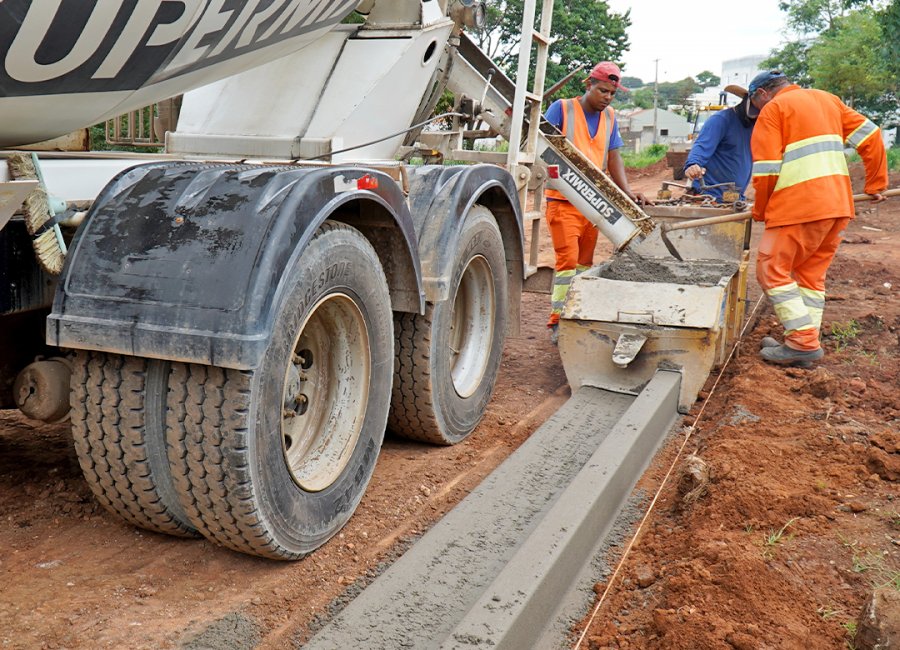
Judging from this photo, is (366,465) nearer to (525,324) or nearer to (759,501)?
(759,501)

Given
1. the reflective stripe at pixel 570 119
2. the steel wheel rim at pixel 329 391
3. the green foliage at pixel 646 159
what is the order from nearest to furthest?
the steel wheel rim at pixel 329 391, the reflective stripe at pixel 570 119, the green foliage at pixel 646 159

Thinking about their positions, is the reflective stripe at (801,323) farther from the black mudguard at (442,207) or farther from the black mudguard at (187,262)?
the black mudguard at (187,262)

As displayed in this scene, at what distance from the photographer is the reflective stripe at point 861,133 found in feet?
19.2

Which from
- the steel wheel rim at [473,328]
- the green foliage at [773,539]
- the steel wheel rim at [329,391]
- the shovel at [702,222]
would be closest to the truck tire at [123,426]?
the steel wheel rim at [329,391]

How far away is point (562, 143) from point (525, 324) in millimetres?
2136

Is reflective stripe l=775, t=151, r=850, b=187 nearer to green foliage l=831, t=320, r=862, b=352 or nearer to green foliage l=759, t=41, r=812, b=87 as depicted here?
green foliage l=831, t=320, r=862, b=352

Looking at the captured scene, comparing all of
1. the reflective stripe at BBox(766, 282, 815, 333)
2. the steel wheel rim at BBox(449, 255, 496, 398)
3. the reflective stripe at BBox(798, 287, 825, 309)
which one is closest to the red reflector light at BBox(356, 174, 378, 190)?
the steel wheel rim at BBox(449, 255, 496, 398)

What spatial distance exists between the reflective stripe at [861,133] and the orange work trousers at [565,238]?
1.85 metres

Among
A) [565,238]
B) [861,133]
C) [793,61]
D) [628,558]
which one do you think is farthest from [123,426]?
[793,61]

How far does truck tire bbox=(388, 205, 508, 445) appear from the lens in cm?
400

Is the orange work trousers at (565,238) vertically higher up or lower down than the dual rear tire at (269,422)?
higher up

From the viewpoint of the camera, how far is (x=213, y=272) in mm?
2580

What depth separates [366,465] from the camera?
11.2 feet

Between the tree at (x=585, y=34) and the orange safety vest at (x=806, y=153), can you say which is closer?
the orange safety vest at (x=806, y=153)
